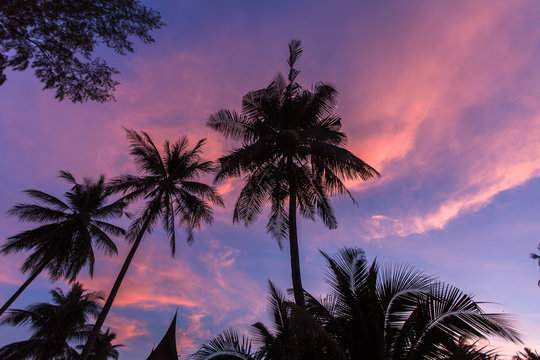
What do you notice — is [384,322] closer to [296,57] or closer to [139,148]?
[296,57]

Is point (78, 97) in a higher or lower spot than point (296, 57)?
lower

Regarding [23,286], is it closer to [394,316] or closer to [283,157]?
[283,157]

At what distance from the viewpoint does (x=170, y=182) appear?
696 inches

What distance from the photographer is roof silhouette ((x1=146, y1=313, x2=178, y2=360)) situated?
15193 mm

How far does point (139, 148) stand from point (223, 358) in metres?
14.3

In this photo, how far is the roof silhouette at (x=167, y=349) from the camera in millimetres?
15193

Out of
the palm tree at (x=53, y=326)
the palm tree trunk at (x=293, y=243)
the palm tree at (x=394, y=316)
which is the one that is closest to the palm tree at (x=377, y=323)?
the palm tree at (x=394, y=316)


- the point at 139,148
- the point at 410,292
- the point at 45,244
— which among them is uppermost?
the point at 139,148

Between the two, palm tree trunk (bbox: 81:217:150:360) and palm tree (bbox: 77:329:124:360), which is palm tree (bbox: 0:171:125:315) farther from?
palm tree (bbox: 77:329:124:360)

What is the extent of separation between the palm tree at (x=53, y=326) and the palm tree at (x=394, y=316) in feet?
82.7

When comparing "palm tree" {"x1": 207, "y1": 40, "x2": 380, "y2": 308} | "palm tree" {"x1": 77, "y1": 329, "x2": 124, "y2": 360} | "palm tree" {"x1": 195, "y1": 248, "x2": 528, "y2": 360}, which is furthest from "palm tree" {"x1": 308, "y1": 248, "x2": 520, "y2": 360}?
"palm tree" {"x1": 77, "y1": 329, "x2": 124, "y2": 360}

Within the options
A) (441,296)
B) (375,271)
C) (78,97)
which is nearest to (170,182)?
(78,97)

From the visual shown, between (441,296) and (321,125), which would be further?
(321,125)

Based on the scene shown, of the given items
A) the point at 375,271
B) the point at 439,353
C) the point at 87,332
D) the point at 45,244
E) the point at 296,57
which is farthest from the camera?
the point at 87,332
